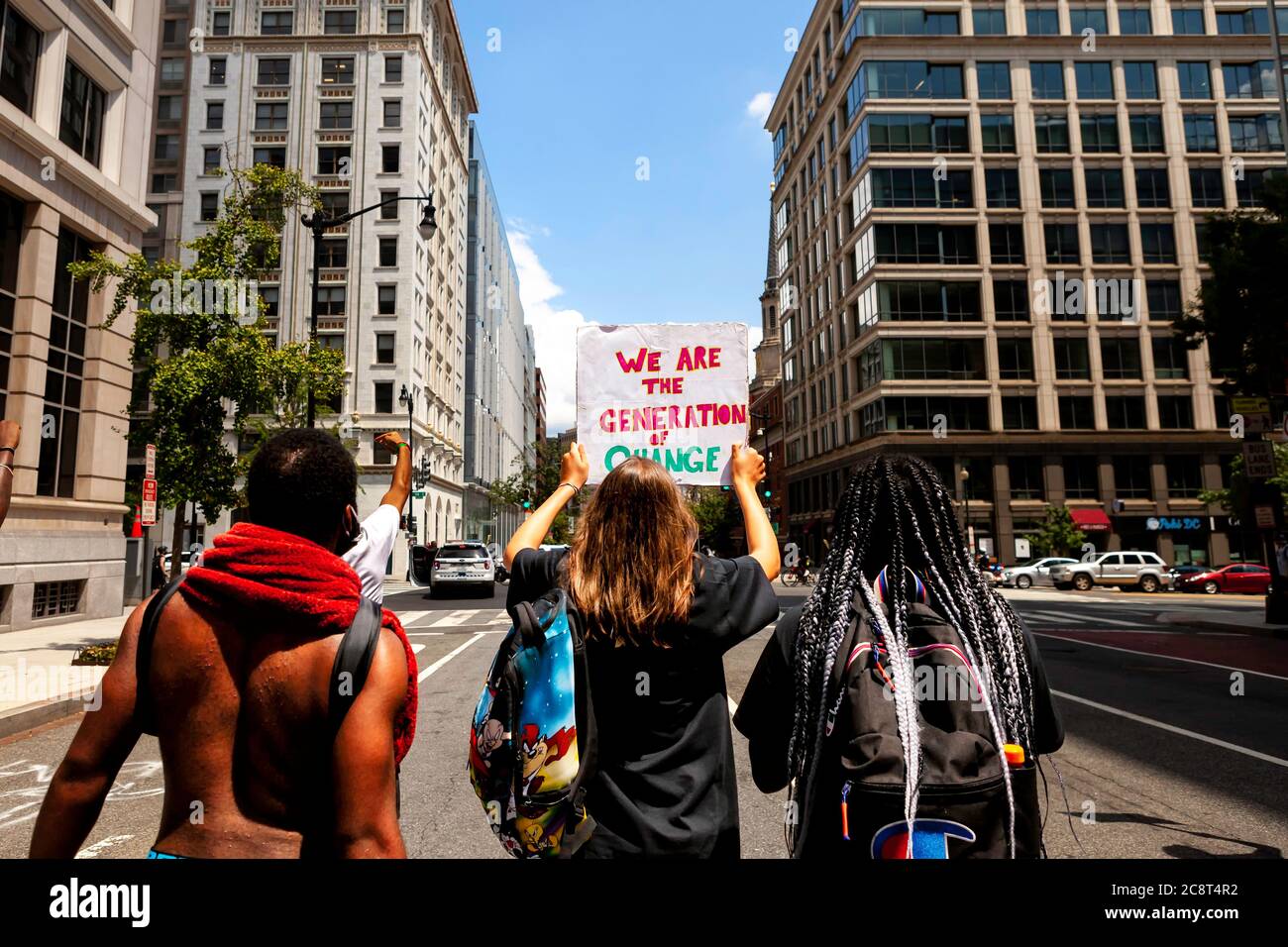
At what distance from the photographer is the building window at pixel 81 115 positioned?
58.1 feet

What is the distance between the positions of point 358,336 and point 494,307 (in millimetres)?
38294

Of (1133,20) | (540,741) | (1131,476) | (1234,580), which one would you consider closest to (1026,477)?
(1131,476)

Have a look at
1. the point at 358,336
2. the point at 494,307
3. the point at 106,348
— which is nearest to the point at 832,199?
the point at 358,336

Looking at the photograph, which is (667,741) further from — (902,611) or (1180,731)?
(1180,731)

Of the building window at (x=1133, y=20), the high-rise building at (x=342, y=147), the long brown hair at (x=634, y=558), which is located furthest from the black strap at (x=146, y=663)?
the building window at (x=1133, y=20)

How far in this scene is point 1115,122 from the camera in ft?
169

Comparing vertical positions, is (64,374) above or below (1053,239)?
below

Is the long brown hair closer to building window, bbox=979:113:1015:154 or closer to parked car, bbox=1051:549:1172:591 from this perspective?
parked car, bbox=1051:549:1172:591

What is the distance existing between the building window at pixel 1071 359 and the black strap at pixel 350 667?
54.9m

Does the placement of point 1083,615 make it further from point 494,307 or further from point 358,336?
point 494,307

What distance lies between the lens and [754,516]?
2902mm

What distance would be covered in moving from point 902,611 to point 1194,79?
66.3m

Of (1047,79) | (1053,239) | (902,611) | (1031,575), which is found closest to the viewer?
(902,611)

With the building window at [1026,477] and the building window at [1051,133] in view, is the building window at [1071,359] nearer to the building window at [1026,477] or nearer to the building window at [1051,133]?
the building window at [1026,477]
